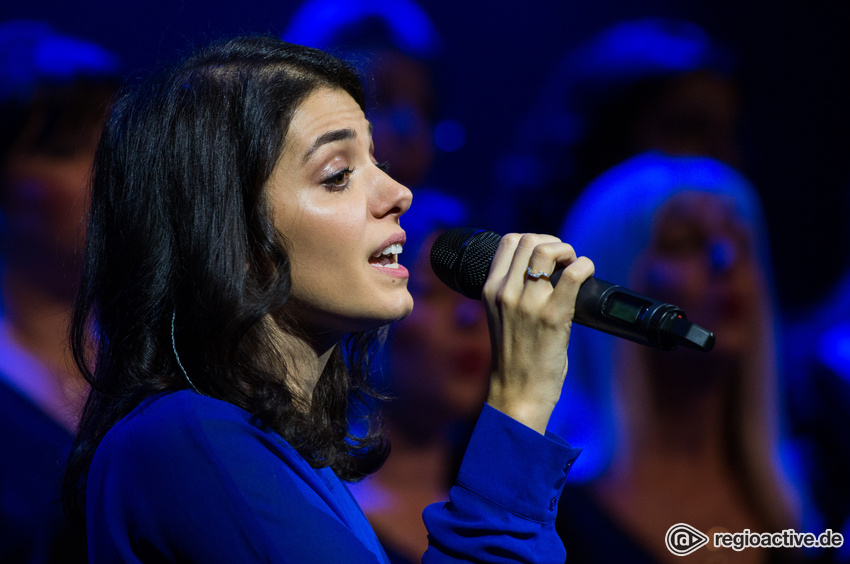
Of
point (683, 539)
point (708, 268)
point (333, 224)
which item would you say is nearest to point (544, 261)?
point (333, 224)

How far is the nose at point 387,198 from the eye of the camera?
1.01 metres

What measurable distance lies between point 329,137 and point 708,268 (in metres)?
1.56

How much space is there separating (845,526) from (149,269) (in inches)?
88.8

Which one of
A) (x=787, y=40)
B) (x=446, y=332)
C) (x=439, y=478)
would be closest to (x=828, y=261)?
(x=787, y=40)

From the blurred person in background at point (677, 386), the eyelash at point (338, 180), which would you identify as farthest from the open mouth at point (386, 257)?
the blurred person in background at point (677, 386)

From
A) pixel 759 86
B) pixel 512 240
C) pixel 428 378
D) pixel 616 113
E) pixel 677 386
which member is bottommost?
pixel 512 240

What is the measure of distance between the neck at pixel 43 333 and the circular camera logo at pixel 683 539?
1715mm

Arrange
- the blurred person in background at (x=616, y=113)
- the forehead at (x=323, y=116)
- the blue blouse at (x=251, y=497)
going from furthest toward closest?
the blurred person in background at (x=616, y=113)
the forehead at (x=323, y=116)
the blue blouse at (x=251, y=497)

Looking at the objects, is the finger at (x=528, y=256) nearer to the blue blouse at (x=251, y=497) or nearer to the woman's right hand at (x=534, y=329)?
the woman's right hand at (x=534, y=329)

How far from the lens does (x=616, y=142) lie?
2100 mm

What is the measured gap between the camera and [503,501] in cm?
81

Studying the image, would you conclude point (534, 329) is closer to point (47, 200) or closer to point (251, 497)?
point (251, 497)

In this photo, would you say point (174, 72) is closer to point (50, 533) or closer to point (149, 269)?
point (149, 269)

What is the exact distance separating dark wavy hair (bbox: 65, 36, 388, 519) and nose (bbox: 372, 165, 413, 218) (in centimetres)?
15
